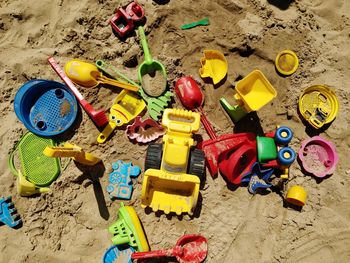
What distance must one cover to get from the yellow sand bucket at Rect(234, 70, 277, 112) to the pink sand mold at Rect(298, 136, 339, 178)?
0.36 metres

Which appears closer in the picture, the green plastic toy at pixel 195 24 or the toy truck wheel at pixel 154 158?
the toy truck wheel at pixel 154 158

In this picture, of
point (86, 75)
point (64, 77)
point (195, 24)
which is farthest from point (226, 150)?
point (64, 77)

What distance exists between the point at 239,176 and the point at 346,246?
2.14 feet

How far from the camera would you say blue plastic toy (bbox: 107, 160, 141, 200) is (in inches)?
80.9

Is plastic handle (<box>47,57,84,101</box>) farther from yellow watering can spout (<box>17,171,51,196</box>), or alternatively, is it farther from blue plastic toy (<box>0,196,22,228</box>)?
A: blue plastic toy (<box>0,196,22,228</box>)

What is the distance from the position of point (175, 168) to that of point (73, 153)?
50 cm

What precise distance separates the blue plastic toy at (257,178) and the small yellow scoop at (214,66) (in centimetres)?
55

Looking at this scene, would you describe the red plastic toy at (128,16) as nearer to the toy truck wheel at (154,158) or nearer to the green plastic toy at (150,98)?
the green plastic toy at (150,98)

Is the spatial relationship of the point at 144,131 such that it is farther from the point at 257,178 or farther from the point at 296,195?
the point at 296,195

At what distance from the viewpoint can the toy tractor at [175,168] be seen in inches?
73.0

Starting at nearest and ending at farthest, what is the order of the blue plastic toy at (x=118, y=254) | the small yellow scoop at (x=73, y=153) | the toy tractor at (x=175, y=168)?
the small yellow scoop at (x=73, y=153) < the toy tractor at (x=175, y=168) < the blue plastic toy at (x=118, y=254)

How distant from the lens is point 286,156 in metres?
1.96

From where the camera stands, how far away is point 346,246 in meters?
1.96

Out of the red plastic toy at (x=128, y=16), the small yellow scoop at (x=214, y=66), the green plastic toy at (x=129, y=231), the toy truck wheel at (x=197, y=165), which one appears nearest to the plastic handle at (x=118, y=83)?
the red plastic toy at (x=128, y=16)
